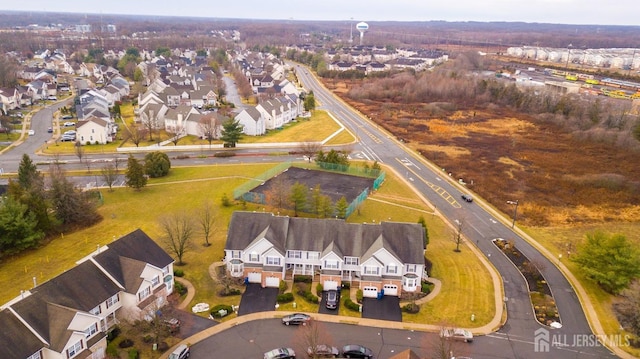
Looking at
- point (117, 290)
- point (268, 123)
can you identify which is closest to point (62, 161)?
point (268, 123)

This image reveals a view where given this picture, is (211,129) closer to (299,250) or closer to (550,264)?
(299,250)

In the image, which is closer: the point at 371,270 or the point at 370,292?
the point at 370,292

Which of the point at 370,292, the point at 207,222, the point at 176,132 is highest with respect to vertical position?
the point at 176,132

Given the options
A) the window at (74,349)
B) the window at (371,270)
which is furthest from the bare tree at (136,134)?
the window at (371,270)

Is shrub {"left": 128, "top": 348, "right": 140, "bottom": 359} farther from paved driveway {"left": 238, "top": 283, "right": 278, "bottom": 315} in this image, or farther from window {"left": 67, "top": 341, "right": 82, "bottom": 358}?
paved driveway {"left": 238, "top": 283, "right": 278, "bottom": 315}

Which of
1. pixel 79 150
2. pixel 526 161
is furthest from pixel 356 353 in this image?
pixel 526 161

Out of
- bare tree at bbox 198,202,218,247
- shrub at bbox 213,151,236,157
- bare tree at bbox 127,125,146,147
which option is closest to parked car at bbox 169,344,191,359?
bare tree at bbox 198,202,218,247

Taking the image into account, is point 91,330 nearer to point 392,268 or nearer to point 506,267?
point 392,268
